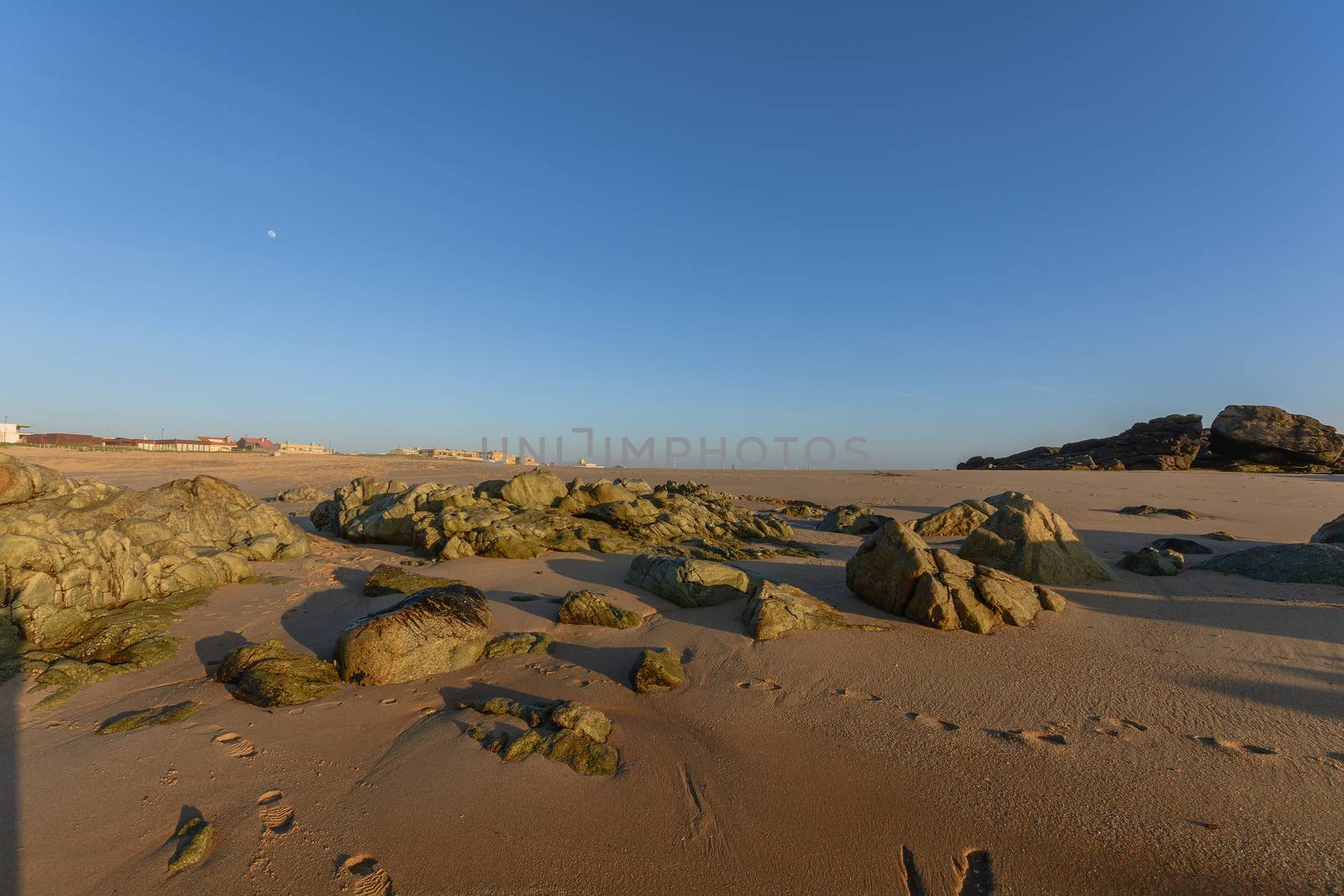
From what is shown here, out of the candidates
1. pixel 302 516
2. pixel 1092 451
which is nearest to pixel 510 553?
pixel 302 516

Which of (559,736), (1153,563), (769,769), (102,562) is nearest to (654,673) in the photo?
(559,736)

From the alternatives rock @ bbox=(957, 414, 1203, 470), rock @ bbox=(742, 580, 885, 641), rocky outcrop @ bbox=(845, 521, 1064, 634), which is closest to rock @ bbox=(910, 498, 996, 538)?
rocky outcrop @ bbox=(845, 521, 1064, 634)

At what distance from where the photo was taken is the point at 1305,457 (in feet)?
86.2

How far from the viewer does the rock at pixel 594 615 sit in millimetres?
5559

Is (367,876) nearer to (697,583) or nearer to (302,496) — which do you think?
(697,583)

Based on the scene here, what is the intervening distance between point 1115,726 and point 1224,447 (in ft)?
116

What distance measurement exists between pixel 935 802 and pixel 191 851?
360 cm

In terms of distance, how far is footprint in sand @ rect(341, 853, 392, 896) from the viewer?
2514 millimetres

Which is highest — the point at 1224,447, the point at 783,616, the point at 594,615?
the point at 1224,447

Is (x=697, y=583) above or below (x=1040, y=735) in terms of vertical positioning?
above

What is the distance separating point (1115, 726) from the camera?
3.66 m

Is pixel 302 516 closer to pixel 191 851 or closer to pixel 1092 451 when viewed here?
pixel 191 851

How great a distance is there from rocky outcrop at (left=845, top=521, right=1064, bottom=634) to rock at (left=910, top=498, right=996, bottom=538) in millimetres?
3353

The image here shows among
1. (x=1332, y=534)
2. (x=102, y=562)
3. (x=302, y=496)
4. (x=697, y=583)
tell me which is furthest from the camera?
(x=302, y=496)
